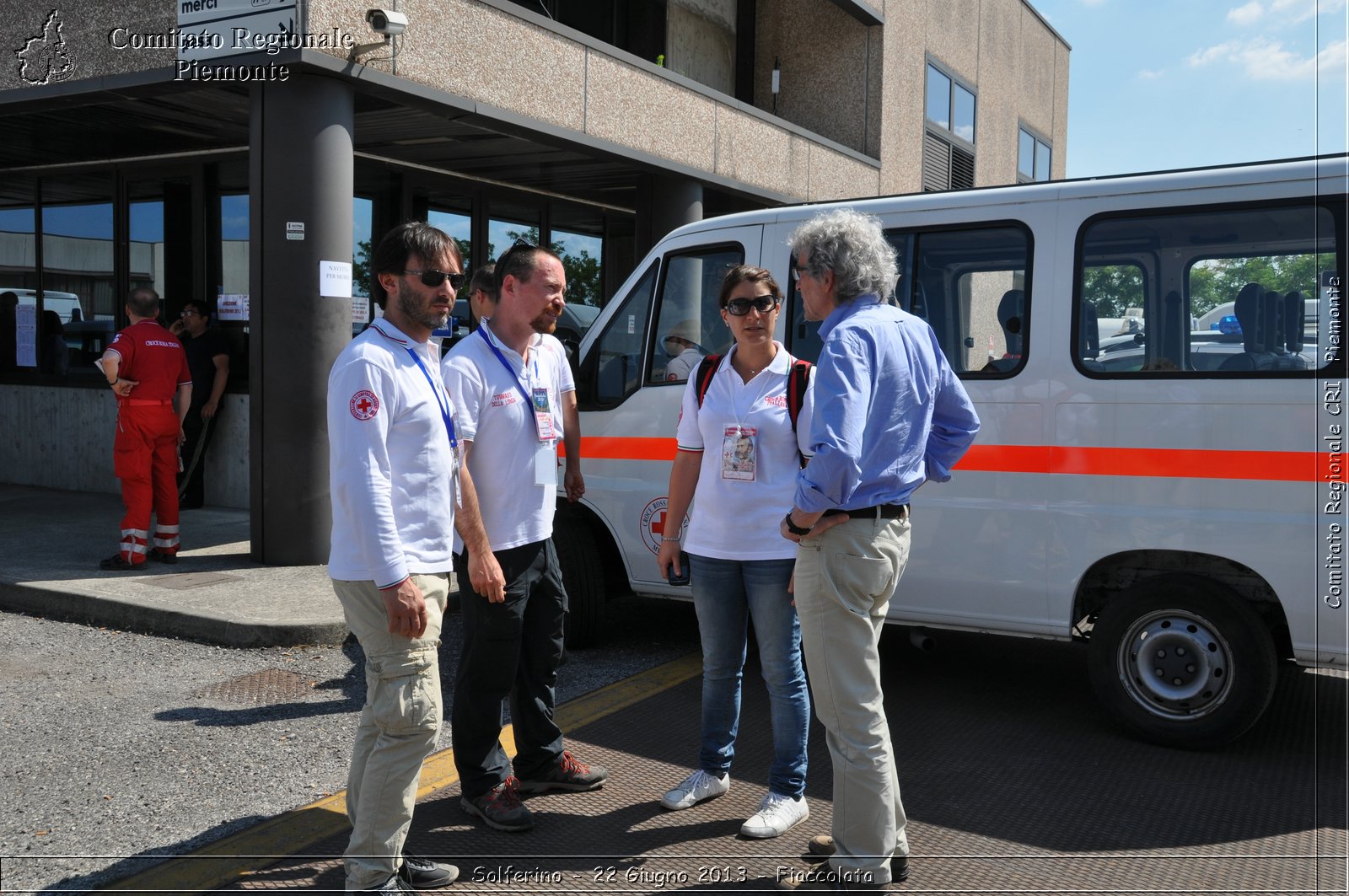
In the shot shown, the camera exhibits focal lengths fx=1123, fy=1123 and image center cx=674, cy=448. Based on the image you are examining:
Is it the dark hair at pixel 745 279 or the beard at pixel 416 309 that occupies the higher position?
the dark hair at pixel 745 279

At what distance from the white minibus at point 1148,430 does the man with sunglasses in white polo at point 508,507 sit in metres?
0.53

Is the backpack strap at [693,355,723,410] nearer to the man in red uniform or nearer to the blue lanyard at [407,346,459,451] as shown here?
the blue lanyard at [407,346,459,451]

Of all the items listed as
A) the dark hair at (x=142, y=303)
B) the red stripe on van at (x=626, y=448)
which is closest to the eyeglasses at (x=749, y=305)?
the red stripe on van at (x=626, y=448)

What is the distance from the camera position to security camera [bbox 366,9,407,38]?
7.78 m

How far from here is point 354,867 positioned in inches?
125

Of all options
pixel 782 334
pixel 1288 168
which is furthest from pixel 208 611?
pixel 1288 168

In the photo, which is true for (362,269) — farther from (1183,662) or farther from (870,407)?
(870,407)

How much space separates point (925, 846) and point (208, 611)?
4487 millimetres

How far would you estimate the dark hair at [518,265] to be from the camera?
155 inches

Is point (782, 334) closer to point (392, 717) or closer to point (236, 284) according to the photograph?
point (392, 717)

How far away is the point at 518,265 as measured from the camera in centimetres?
394

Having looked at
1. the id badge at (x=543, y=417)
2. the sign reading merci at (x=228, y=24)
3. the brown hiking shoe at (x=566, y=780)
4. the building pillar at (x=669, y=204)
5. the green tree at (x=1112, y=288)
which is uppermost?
the sign reading merci at (x=228, y=24)

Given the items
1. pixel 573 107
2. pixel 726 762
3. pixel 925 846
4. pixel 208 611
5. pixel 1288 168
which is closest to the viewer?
pixel 925 846

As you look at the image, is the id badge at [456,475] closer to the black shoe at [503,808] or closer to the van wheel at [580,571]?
the black shoe at [503,808]
